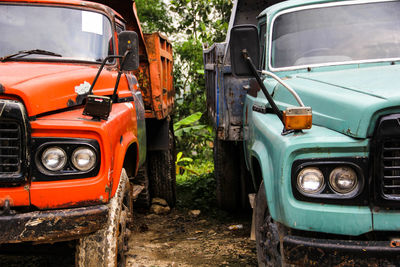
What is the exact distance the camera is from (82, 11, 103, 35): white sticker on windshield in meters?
3.74

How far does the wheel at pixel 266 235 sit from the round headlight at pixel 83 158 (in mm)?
1074

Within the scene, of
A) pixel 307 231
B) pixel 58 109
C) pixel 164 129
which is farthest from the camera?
pixel 164 129

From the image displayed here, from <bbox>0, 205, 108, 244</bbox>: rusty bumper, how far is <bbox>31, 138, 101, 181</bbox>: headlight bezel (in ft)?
0.62

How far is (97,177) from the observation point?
2662 millimetres

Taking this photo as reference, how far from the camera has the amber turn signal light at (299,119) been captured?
243 centimetres

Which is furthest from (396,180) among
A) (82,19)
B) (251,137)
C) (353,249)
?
(82,19)

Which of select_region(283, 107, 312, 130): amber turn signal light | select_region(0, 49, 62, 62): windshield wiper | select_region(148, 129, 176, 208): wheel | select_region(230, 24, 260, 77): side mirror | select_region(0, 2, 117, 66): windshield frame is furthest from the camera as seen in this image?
select_region(148, 129, 176, 208): wheel

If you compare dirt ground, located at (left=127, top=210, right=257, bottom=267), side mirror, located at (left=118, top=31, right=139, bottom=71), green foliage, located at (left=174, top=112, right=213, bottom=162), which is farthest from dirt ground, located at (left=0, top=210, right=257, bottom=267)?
green foliage, located at (left=174, top=112, right=213, bottom=162)

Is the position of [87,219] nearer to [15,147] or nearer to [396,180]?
[15,147]

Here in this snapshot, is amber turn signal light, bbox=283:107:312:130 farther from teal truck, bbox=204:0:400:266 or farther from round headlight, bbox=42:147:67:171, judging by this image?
round headlight, bbox=42:147:67:171

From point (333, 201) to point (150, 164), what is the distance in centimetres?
385

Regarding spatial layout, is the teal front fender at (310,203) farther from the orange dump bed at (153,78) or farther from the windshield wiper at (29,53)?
the orange dump bed at (153,78)

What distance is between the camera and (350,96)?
2.51 meters

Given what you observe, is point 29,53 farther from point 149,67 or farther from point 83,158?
point 149,67
